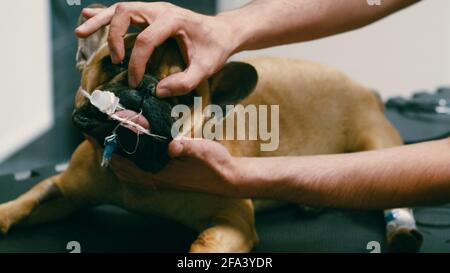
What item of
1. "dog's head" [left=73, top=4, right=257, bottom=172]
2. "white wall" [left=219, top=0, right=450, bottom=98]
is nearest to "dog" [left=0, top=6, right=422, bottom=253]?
"dog's head" [left=73, top=4, right=257, bottom=172]

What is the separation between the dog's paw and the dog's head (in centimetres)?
43

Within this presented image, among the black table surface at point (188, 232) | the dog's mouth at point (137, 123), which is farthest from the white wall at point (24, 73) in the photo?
the dog's mouth at point (137, 123)

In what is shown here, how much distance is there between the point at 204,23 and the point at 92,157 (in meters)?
0.37

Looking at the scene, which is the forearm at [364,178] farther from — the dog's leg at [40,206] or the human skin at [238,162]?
the dog's leg at [40,206]

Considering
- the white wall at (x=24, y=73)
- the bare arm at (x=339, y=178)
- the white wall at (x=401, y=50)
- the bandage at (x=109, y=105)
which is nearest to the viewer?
the bandage at (x=109, y=105)

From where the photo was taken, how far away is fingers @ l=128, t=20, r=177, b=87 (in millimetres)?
921

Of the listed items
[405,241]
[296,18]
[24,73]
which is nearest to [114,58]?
[296,18]

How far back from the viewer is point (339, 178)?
105cm

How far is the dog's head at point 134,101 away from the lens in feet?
3.05

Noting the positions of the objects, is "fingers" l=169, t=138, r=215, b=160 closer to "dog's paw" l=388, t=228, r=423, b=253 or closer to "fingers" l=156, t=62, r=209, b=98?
"fingers" l=156, t=62, r=209, b=98

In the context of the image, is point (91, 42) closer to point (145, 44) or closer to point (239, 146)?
point (145, 44)

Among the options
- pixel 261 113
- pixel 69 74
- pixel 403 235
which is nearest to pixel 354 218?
pixel 403 235

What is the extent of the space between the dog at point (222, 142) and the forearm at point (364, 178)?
4.7 inches

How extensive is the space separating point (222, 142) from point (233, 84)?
0.44 ft
